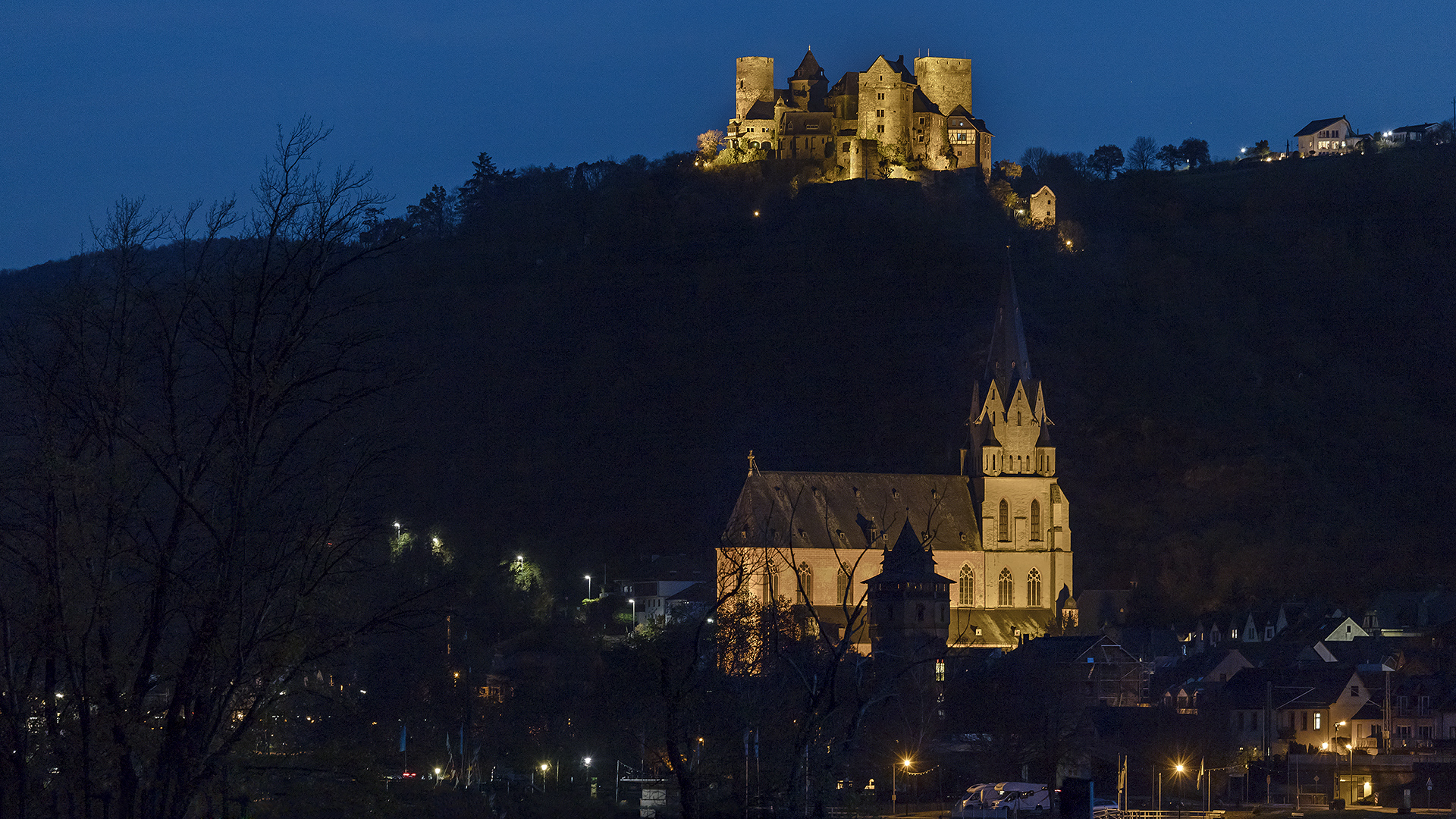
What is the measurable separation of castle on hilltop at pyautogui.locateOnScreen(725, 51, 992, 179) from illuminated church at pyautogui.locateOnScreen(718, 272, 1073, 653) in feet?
190

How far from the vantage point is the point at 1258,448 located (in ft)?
465

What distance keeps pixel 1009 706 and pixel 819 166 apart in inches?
4082

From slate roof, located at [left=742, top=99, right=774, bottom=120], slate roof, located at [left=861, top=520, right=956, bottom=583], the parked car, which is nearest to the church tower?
slate roof, located at [left=861, top=520, right=956, bottom=583]

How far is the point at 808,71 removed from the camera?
17588 centimetres

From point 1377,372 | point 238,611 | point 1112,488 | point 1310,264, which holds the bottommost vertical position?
point 238,611

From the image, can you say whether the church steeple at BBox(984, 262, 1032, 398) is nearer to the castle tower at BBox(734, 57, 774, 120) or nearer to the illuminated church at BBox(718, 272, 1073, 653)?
the illuminated church at BBox(718, 272, 1073, 653)

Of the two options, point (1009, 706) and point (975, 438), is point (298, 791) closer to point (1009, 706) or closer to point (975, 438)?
point (1009, 706)

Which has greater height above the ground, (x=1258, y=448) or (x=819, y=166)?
(x=819, y=166)

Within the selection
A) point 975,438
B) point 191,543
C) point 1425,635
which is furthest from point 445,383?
point 191,543

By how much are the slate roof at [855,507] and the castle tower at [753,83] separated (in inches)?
2801

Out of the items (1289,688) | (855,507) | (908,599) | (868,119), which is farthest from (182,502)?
(868,119)

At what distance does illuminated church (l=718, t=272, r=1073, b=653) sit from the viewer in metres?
103

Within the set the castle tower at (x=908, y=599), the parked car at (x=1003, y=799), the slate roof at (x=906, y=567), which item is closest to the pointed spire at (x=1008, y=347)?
the slate roof at (x=906, y=567)

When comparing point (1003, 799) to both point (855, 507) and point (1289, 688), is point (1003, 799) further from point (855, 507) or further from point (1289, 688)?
point (855, 507)
